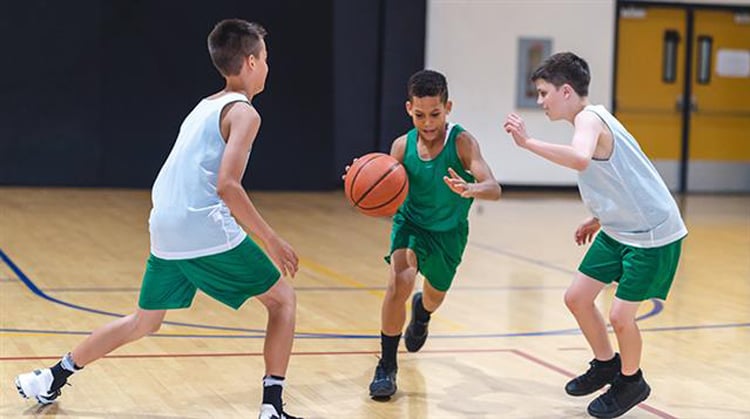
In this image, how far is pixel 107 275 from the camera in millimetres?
8148

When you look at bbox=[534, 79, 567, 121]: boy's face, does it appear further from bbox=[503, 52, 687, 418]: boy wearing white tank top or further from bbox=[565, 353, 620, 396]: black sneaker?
bbox=[565, 353, 620, 396]: black sneaker

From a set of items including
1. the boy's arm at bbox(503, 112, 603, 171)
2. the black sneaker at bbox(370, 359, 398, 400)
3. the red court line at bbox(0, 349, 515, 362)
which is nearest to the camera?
the boy's arm at bbox(503, 112, 603, 171)

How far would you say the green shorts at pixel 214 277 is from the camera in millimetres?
4348

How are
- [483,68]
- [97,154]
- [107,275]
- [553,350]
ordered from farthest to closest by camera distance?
[483,68] < [97,154] < [107,275] < [553,350]

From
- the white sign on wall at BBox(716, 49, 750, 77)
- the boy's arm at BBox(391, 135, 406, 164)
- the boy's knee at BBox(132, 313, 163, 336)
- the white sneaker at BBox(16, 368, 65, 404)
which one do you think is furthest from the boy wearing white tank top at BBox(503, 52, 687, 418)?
the white sign on wall at BBox(716, 49, 750, 77)

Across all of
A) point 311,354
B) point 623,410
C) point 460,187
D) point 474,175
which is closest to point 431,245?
point 474,175

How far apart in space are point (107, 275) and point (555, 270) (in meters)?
3.23

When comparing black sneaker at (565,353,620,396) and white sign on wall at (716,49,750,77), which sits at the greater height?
white sign on wall at (716,49,750,77)

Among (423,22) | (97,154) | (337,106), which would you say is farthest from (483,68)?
(97,154)

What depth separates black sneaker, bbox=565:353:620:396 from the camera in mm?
4941

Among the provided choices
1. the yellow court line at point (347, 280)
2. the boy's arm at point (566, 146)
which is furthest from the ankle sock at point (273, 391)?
the yellow court line at point (347, 280)

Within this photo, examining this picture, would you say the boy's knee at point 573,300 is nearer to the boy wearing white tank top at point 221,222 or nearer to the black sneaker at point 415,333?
the black sneaker at point 415,333

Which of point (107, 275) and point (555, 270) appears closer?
point (107, 275)

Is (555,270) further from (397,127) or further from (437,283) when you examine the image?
(397,127)
